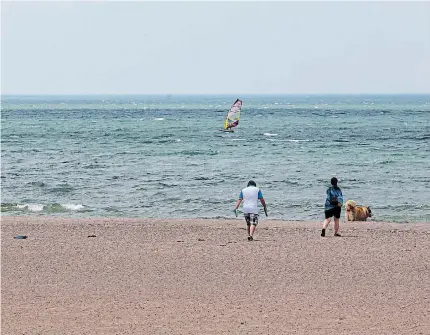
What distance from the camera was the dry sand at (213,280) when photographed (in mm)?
9750

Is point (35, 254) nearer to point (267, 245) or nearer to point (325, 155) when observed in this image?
point (267, 245)

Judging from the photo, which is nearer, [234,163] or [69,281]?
[69,281]

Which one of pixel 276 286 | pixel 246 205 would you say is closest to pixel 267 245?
pixel 246 205

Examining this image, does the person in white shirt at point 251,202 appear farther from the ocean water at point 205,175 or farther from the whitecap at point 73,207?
the whitecap at point 73,207

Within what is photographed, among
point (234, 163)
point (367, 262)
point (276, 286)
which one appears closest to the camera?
point (276, 286)

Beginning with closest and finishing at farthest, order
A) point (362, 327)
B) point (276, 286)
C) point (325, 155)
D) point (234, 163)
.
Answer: point (362, 327) < point (276, 286) < point (234, 163) < point (325, 155)

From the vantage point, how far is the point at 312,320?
389 inches

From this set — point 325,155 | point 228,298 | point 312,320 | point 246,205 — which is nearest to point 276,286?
point 228,298

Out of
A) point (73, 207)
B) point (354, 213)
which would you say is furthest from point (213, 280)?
point (73, 207)

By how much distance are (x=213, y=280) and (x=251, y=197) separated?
399cm

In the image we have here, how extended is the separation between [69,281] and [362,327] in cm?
470

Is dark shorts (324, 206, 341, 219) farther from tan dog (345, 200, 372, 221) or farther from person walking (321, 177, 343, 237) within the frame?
tan dog (345, 200, 372, 221)

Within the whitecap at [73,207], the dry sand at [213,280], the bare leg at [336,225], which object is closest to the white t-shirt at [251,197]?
the dry sand at [213,280]

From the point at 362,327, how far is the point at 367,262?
424cm
